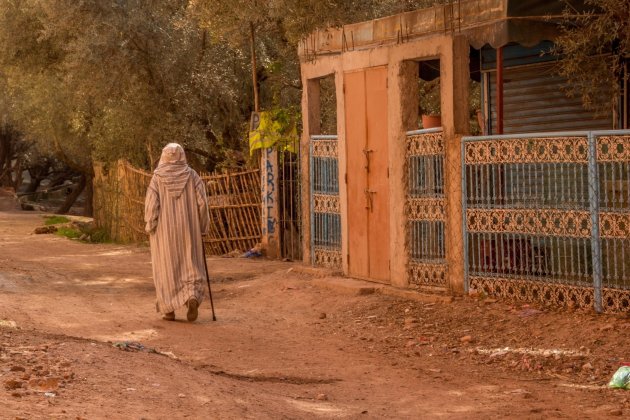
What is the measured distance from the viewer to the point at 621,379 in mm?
7988

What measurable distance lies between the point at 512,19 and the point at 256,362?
15.3ft

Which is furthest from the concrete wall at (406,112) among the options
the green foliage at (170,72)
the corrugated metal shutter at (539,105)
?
the green foliage at (170,72)

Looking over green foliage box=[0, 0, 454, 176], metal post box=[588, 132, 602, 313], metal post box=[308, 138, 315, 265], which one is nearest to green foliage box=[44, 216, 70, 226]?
green foliage box=[0, 0, 454, 176]

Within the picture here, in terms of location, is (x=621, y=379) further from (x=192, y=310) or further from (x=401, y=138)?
(x=401, y=138)

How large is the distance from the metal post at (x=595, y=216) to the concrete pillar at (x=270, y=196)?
7.95 m

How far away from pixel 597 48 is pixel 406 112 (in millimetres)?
2271

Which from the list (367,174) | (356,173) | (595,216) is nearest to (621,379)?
(595,216)

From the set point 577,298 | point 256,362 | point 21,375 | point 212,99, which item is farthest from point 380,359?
point 212,99

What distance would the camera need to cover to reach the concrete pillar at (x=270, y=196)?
17281mm

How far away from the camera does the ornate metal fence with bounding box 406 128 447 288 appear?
11953 millimetres

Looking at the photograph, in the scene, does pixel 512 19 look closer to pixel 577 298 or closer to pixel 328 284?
pixel 577 298

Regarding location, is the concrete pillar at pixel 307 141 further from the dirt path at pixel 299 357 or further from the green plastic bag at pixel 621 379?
the green plastic bag at pixel 621 379

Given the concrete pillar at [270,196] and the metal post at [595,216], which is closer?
the metal post at [595,216]

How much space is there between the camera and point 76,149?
3088cm
